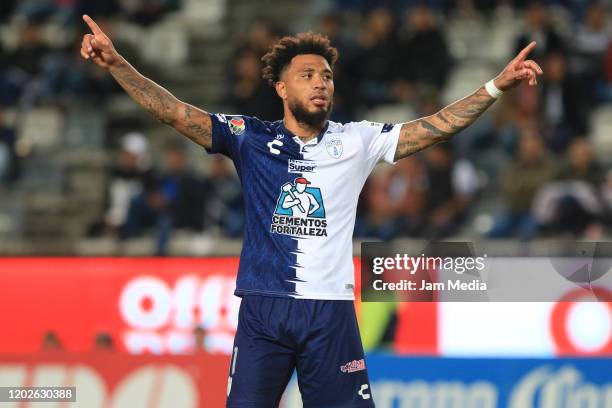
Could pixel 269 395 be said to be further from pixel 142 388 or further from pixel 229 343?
pixel 229 343

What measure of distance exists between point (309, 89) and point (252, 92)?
7.99 metres

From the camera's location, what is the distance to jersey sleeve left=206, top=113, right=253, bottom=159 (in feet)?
18.3

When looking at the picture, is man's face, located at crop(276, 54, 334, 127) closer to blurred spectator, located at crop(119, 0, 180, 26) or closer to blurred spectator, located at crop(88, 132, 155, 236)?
blurred spectator, located at crop(88, 132, 155, 236)

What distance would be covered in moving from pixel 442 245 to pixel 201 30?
33.4 feet

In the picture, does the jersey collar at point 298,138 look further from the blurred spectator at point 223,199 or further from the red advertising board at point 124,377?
the blurred spectator at point 223,199

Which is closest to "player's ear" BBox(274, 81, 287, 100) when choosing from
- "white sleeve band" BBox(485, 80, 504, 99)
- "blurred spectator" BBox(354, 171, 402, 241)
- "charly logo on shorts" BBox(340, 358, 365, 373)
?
"white sleeve band" BBox(485, 80, 504, 99)

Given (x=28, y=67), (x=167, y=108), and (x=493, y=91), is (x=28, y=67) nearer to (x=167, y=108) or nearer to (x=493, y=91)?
(x=167, y=108)

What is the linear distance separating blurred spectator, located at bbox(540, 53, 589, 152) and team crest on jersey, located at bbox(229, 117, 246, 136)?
7.78 m

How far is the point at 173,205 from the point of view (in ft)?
41.6

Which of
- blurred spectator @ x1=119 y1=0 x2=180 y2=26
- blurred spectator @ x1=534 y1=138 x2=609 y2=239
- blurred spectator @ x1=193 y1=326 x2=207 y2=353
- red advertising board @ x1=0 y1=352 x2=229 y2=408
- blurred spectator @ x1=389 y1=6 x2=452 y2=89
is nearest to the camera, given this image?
red advertising board @ x1=0 y1=352 x2=229 y2=408

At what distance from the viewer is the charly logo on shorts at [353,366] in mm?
5309

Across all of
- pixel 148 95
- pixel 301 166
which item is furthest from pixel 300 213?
pixel 148 95

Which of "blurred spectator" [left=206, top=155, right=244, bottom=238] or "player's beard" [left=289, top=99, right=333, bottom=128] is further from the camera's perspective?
"blurred spectator" [left=206, top=155, right=244, bottom=238]

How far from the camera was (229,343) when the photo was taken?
862cm
